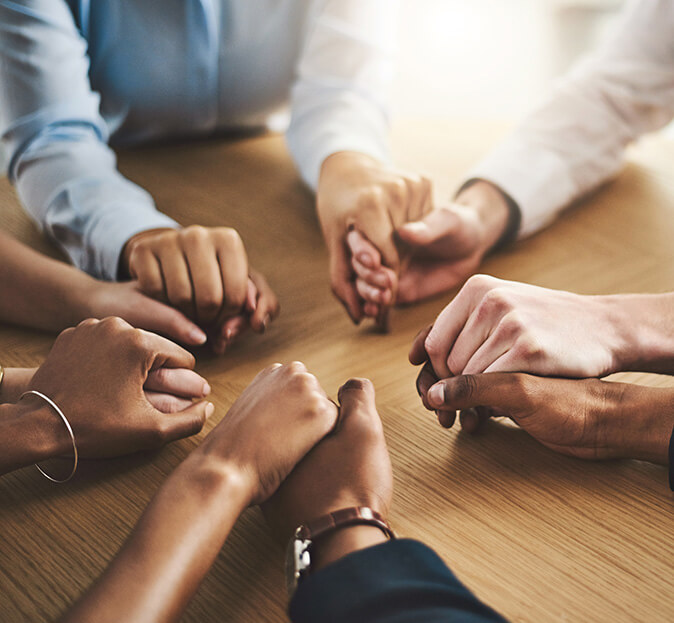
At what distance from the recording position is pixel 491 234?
0.84 metres

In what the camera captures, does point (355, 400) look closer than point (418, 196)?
Yes

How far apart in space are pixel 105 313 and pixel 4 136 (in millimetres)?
388

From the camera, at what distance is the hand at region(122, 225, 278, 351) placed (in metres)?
0.64

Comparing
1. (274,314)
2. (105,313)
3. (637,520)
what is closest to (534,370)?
(637,520)

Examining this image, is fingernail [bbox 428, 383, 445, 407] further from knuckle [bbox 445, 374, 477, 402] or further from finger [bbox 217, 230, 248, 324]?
finger [bbox 217, 230, 248, 324]

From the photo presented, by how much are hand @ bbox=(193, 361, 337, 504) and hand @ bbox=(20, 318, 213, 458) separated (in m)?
0.05

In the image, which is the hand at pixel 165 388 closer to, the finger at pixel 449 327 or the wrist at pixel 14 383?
the wrist at pixel 14 383

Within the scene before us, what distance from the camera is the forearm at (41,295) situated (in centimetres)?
67

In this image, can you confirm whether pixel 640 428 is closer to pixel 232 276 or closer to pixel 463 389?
pixel 463 389

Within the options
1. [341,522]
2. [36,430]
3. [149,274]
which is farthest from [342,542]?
[149,274]

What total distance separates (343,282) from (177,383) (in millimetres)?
229

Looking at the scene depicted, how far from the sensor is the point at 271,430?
476 mm

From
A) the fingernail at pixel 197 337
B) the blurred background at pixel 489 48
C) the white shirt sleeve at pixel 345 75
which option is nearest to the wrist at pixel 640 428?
the fingernail at pixel 197 337

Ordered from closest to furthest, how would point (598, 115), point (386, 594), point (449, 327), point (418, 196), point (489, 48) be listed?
point (386, 594), point (449, 327), point (418, 196), point (598, 115), point (489, 48)
